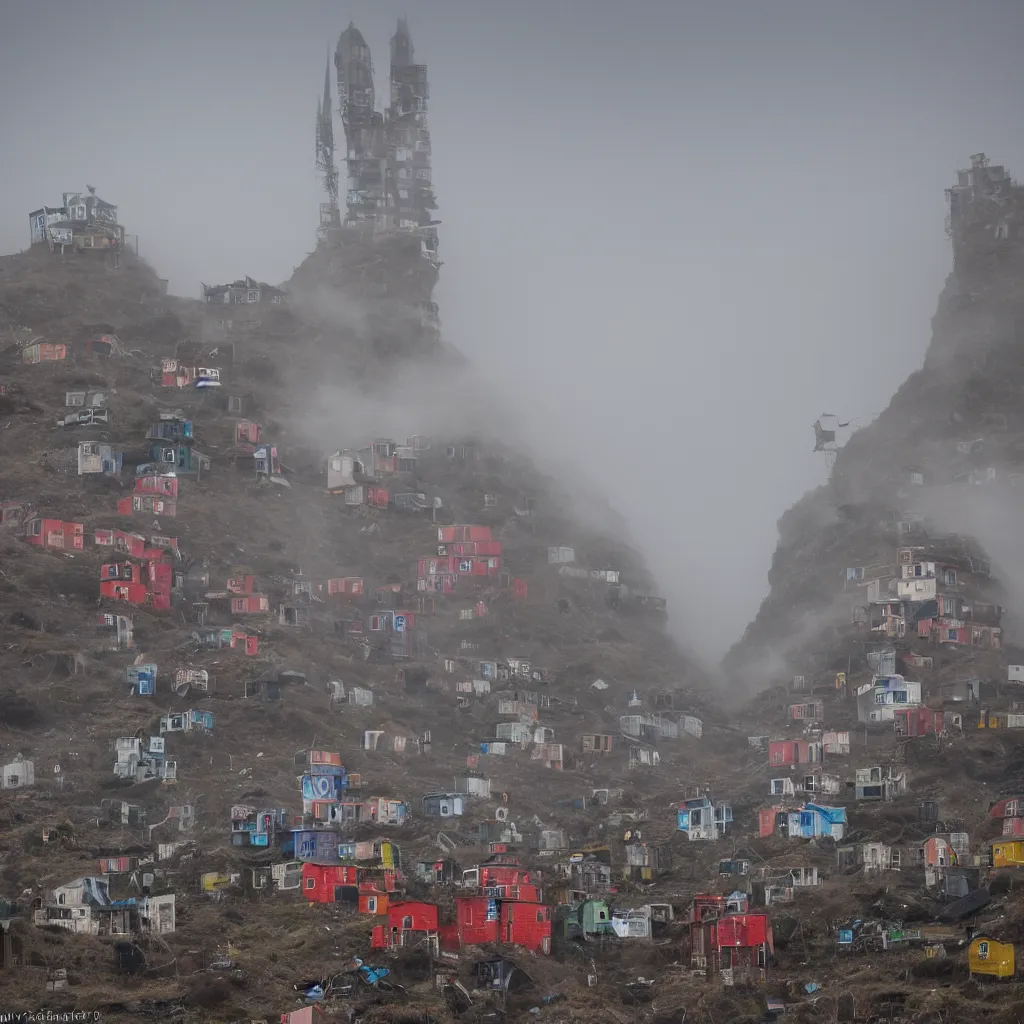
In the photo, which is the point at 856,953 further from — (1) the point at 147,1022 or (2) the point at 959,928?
(1) the point at 147,1022

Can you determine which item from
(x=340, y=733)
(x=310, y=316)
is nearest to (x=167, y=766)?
Result: (x=340, y=733)

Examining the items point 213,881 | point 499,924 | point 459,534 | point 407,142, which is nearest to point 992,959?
point 499,924

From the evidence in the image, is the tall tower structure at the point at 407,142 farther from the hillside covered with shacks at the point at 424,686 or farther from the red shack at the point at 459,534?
the red shack at the point at 459,534

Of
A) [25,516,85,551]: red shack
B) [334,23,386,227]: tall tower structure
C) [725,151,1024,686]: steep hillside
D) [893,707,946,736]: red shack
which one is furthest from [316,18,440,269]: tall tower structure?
[893,707,946,736]: red shack

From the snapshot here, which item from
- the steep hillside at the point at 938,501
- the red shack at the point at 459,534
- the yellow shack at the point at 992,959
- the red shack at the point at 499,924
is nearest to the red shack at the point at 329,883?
the red shack at the point at 499,924

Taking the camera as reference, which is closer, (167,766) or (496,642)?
(167,766)

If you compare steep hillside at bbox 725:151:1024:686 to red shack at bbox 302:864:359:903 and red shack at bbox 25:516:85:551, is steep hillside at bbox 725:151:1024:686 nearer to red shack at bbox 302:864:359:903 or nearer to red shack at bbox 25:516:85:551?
red shack at bbox 302:864:359:903

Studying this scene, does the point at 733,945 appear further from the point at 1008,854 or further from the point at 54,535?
the point at 54,535
